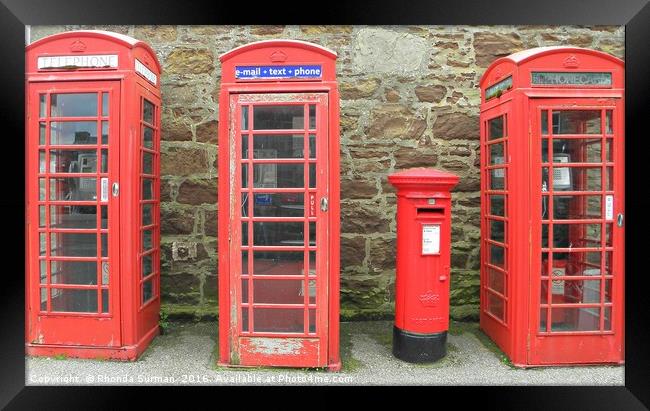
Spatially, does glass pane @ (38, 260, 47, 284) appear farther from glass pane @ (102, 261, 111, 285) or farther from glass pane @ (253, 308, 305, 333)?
glass pane @ (253, 308, 305, 333)

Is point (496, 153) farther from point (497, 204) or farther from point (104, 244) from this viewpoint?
point (104, 244)

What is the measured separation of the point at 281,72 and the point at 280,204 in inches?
41.5

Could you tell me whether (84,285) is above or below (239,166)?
below

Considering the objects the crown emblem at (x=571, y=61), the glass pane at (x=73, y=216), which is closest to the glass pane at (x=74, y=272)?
the glass pane at (x=73, y=216)

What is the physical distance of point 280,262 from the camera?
12.2ft

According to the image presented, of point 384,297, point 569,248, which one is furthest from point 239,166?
point 569,248

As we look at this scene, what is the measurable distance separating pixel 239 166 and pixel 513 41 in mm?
3385

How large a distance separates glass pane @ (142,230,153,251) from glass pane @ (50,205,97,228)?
0.46 metres

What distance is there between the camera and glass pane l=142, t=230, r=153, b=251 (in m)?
4.23

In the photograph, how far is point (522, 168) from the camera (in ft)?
12.4

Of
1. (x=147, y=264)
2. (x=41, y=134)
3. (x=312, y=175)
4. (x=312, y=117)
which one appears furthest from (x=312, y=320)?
(x=41, y=134)

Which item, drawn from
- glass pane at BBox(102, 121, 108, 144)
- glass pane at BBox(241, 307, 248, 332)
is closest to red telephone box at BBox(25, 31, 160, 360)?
glass pane at BBox(102, 121, 108, 144)

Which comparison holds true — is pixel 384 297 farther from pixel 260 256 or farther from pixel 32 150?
pixel 32 150

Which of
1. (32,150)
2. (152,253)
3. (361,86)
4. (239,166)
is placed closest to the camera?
(239,166)
